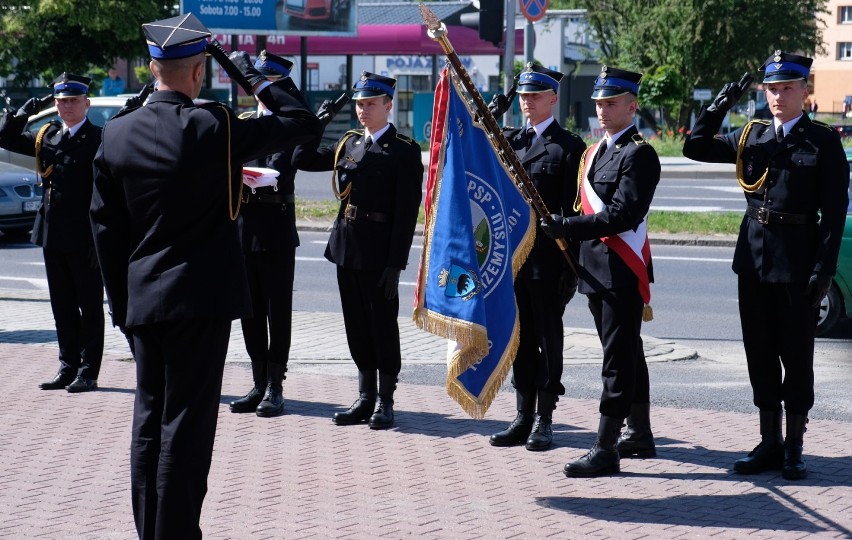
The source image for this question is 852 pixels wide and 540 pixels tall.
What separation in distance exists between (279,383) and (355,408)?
0.57 m

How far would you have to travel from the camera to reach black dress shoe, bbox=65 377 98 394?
848 centimetres

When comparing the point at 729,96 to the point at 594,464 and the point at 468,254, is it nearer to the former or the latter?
the point at 468,254

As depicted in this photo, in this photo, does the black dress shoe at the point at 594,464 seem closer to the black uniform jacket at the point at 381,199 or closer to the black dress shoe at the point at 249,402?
the black uniform jacket at the point at 381,199

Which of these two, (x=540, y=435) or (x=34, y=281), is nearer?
(x=540, y=435)

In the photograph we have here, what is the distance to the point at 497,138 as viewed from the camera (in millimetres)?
6262

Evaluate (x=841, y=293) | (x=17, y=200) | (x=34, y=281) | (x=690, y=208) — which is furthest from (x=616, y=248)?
(x=690, y=208)

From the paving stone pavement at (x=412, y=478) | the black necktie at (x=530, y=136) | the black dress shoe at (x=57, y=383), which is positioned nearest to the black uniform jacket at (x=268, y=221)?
the paving stone pavement at (x=412, y=478)

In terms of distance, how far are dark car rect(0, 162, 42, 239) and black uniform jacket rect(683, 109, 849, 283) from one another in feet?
41.9

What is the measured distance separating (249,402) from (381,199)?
1591mm

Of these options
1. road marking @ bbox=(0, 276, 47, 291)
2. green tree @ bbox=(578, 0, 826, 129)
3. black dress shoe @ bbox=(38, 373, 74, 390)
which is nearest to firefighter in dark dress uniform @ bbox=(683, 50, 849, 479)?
black dress shoe @ bbox=(38, 373, 74, 390)

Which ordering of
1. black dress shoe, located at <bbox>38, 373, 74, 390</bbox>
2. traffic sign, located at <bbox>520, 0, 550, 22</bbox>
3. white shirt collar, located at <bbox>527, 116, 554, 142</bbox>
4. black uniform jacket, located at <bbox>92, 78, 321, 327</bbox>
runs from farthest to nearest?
traffic sign, located at <bbox>520, 0, 550, 22</bbox> → black dress shoe, located at <bbox>38, 373, 74, 390</bbox> → white shirt collar, located at <bbox>527, 116, 554, 142</bbox> → black uniform jacket, located at <bbox>92, 78, 321, 327</bbox>

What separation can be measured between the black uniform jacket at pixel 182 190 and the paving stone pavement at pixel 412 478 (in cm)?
135

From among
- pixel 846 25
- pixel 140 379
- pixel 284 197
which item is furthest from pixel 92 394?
pixel 846 25

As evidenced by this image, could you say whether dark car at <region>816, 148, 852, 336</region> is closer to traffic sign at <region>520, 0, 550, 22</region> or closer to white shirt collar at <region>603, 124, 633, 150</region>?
white shirt collar at <region>603, 124, 633, 150</region>
